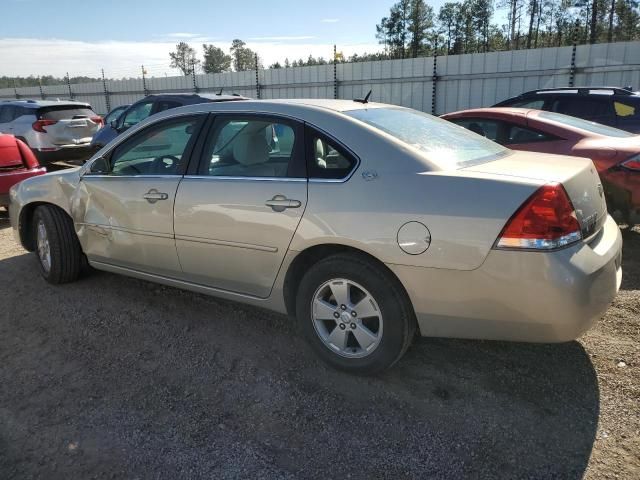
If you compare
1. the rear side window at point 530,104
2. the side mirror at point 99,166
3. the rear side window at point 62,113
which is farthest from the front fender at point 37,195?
the rear side window at point 62,113

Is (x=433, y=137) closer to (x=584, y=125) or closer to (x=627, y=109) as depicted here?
(x=584, y=125)

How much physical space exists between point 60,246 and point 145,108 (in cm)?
630

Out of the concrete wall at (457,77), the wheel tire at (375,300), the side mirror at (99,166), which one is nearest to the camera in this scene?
the wheel tire at (375,300)

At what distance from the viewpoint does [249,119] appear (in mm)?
3336

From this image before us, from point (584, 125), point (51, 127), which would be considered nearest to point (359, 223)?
point (584, 125)

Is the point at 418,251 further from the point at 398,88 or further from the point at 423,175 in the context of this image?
the point at 398,88

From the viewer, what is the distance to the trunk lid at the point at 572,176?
252 centimetres

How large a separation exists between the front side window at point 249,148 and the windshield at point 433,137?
0.46 m

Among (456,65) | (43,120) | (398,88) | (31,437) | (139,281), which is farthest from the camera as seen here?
(398,88)

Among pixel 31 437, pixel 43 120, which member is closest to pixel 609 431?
pixel 31 437

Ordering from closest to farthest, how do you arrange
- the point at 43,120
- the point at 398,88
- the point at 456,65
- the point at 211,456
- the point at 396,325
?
the point at 211,456 < the point at 396,325 < the point at 43,120 < the point at 456,65 < the point at 398,88

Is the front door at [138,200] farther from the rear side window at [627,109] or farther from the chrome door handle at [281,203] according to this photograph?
the rear side window at [627,109]

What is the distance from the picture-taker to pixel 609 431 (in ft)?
7.95

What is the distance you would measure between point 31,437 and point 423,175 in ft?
7.70
